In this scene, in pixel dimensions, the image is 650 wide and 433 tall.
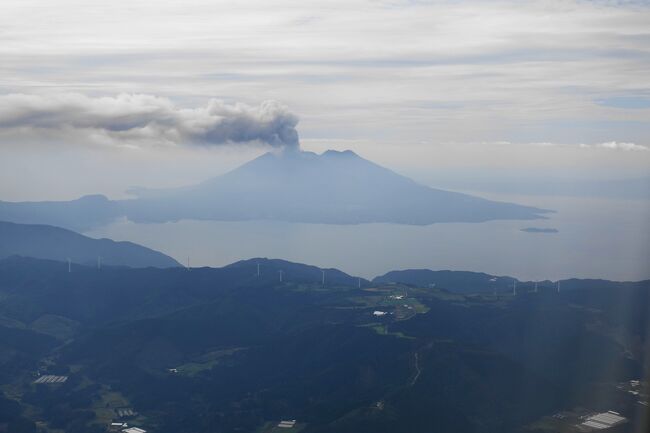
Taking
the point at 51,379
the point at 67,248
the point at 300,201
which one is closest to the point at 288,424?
the point at 51,379

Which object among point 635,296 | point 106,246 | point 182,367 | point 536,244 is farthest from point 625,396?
point 536,244

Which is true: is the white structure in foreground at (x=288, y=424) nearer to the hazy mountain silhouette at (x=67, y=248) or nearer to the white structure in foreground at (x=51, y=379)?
the white structure in foreground at (x=51, y=379)

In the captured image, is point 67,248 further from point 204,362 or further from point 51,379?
point 204,362

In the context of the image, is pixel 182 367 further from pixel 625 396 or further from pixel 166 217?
pixel 166 217

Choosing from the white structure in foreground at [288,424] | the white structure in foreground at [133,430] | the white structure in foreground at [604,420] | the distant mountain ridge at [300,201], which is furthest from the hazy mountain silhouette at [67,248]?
the white structure in foreground at [604,420]

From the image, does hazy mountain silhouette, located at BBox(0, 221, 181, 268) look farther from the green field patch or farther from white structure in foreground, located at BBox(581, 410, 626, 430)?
white structure in foreground, located at BBox(581, 410, 626, 430)

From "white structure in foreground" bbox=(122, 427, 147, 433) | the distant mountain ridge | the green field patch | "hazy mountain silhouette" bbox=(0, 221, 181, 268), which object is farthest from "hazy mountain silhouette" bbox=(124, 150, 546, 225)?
"white structure in foreground" bbox=(122, 427, 147, 433)
